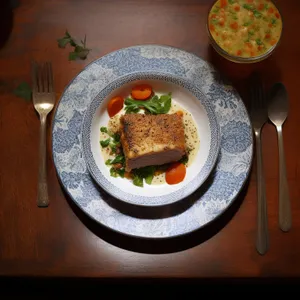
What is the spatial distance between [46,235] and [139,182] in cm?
40

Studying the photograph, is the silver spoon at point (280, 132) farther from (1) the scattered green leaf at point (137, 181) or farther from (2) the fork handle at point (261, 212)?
(1) the scattered green leaf at point (137, 181)

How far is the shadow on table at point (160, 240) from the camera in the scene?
1660mm

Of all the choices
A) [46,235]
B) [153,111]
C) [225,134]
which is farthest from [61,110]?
[225,134]

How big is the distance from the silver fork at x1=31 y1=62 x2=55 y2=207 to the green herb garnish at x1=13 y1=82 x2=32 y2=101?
32mm

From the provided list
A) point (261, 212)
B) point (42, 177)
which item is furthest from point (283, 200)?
point (42, 177)

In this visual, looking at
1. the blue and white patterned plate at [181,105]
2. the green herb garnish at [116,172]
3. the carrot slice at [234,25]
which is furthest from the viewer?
the carrot slice at [234,25]

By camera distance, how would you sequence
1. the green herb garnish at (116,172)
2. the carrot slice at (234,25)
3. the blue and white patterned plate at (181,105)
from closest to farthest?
the blue and white patterned plate at (181,105), the green herb garnish at (116,172), the carrot slice at (234,25)

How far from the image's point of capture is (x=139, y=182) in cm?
173

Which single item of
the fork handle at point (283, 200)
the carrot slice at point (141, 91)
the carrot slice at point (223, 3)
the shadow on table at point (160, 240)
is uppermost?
the carrot slice at point (223, 3)

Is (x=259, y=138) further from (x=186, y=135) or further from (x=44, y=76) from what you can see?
(x=44, y=76)

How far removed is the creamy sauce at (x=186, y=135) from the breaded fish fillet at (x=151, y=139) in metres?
0.05

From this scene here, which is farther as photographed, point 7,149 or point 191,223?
point 7,149

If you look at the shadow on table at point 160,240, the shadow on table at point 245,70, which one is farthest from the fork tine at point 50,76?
the shadow on table at point 245,70

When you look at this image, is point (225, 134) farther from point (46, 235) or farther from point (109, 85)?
point (46, 235)
